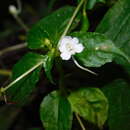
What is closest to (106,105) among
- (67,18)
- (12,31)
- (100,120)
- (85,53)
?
(100,120)

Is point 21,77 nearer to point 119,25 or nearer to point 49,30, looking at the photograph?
point 49,30

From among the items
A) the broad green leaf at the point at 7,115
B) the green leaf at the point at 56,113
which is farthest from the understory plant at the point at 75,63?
the broad green leaf at the point at 7,115

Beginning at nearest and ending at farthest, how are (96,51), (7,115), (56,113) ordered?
(96,51), (56,113), (7,115)

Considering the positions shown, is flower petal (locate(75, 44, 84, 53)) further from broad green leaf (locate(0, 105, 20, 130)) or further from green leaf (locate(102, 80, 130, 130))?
broad green leaf (locate(0, 105, 20, 130))

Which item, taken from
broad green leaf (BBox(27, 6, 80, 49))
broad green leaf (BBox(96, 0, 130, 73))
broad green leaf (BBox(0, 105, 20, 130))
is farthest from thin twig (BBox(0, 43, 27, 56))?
broad green leaf (BBox(96, 0, 130, 73))

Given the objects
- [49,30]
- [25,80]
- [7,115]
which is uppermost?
[49,30]

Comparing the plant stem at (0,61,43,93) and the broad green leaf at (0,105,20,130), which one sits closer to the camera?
the plant stem at (0,61,43,93)

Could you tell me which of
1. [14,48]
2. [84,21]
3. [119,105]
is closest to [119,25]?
[84,21]
